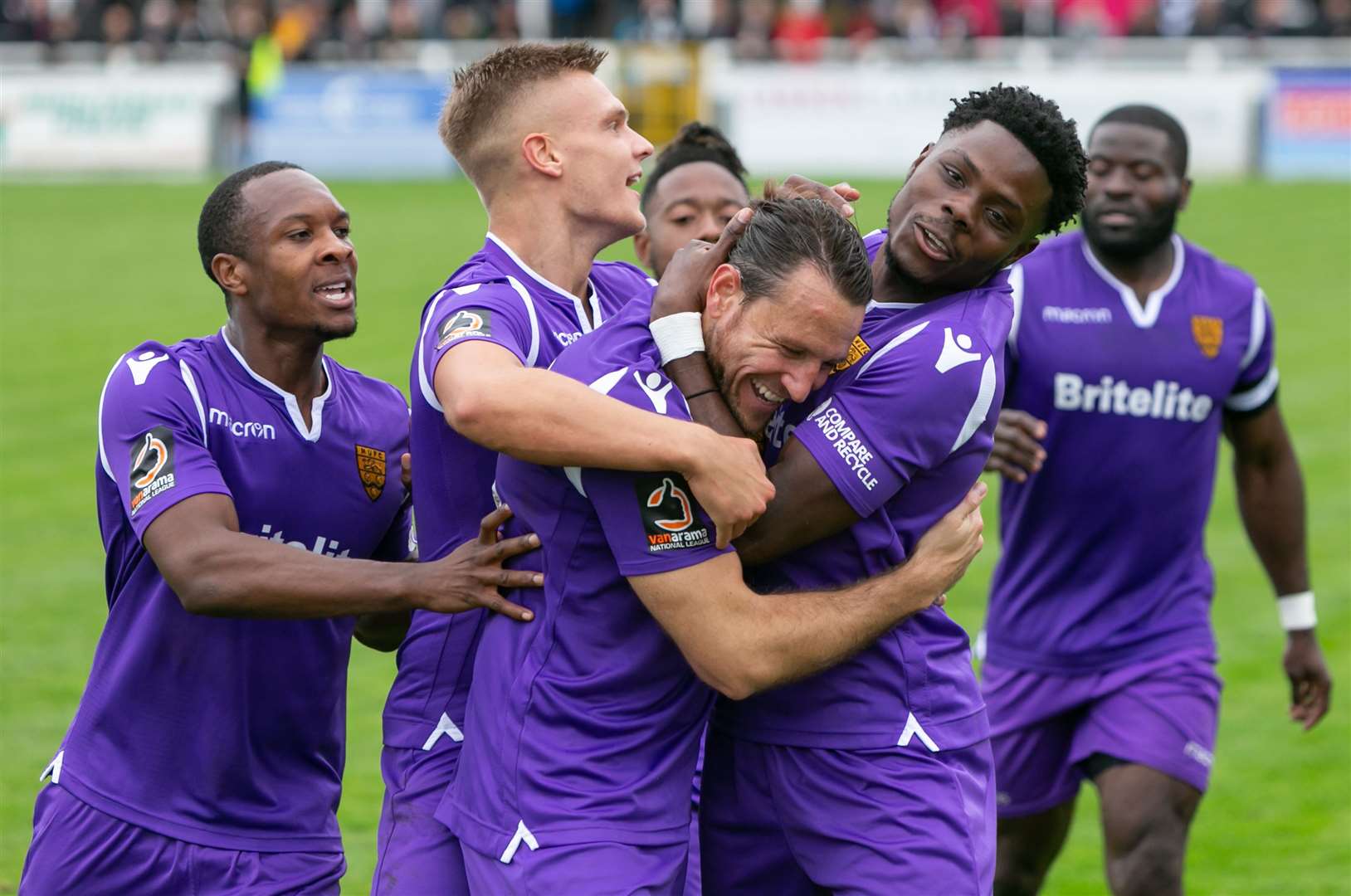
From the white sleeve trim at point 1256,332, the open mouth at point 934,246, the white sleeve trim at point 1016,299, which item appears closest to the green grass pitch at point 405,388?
the white sleeve trim at point 1256,332

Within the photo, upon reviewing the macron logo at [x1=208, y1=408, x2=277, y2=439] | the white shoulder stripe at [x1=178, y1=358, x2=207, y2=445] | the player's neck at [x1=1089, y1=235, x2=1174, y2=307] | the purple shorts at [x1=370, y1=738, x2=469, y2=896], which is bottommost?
the purple shorts at [x1=370, y1=738, x2=469, y2=896]

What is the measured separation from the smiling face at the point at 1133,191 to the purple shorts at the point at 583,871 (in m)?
3.46

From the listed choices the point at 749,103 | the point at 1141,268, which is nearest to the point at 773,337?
the point at 1141,268

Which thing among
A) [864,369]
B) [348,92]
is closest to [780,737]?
[864,369]

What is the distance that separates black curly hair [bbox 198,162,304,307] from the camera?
16.7 feet

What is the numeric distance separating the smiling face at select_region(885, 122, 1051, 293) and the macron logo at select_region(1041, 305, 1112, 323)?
7.18 feet

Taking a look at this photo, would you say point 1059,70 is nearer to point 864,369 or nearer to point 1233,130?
point 1233,130

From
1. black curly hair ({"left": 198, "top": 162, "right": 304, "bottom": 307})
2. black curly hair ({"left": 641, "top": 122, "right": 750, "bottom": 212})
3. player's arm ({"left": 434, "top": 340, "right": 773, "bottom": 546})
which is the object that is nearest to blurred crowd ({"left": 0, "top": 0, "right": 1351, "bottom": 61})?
black curly hair ({"left": 641, "top": 122, "right": 750, "bottom": 212})

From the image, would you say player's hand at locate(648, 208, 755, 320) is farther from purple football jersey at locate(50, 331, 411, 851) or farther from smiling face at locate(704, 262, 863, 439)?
purple football jersey at locate(50, 331, 411, 851)

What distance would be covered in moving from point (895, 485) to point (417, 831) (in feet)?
4.81

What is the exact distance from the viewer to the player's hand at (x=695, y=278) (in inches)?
165

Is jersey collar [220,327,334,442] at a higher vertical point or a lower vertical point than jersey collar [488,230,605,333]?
lower

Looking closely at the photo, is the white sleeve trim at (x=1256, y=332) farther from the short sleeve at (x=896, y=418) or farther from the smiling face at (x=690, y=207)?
the short sleeve at (x=896, y=418)

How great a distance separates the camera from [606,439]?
13.0 feet
